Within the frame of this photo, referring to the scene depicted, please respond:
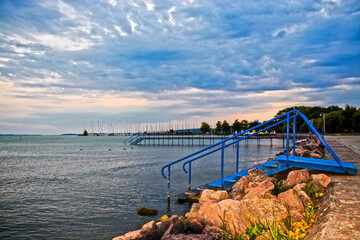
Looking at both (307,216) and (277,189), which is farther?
(277,189)

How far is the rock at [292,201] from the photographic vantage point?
5270 mm

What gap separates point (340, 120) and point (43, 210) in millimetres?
91134

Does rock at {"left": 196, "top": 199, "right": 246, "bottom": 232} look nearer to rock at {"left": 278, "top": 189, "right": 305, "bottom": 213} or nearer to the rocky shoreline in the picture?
the rocky shoreline

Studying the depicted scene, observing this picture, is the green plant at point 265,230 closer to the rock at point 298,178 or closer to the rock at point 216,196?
the rock at point 298,178

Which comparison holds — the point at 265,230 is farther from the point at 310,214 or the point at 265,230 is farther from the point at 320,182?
the point at 320,182

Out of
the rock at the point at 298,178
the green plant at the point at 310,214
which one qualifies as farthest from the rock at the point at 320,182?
the green plant at the point at 310,214

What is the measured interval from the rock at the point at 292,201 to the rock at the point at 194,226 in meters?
1.72

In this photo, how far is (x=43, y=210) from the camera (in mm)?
12609

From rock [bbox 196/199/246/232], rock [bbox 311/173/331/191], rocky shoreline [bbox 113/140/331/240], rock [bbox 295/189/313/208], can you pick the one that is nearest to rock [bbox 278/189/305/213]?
rocky shoreline [bbox 113/140/331/240]

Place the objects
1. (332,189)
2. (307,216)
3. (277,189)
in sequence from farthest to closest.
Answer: (277,189)
(332,189)
(307,216)

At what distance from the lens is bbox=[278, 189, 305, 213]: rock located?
527 centimetres

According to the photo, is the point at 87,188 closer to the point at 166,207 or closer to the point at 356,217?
the point at 166,207

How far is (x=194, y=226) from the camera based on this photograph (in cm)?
556

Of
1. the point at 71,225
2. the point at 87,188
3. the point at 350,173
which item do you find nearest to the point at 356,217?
the point at 350,173
